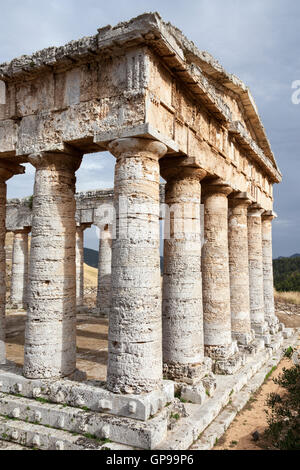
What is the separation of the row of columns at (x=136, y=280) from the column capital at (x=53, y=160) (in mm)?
24

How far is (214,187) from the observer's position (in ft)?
40.0

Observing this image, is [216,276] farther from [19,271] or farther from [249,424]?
[19,271]

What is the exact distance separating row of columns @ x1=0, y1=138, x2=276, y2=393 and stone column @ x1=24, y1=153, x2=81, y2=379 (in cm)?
2

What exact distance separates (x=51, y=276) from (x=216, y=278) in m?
5.63

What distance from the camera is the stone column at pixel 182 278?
31.6 ft

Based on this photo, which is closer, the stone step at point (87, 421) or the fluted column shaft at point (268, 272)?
the stone step at point (87, 421)

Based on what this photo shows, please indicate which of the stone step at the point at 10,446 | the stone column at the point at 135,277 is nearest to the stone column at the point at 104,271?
the stone step at the point at 10,446

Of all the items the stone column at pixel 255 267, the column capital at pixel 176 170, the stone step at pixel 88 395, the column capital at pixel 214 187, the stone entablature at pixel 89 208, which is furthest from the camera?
the stone entablature at pixel 89 208

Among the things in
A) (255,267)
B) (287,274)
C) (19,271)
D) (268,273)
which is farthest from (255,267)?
(287,274)

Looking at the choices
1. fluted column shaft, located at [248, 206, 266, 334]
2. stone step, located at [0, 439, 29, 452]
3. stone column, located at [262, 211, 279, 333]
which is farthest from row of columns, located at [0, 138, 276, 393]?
stone column, located at [262, 211, 279, 333]

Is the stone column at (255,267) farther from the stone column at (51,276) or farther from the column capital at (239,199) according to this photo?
the stone column at (51,276)

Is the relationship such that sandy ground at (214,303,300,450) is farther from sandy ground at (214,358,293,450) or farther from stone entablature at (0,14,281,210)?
stone entablature at (0,14,281,210)

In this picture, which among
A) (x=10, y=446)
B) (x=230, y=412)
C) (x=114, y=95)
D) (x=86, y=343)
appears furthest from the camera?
(x=86, y=343)
